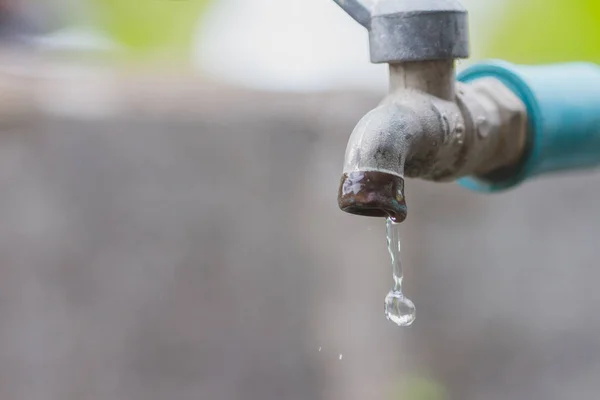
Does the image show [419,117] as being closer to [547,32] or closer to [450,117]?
[450,117]

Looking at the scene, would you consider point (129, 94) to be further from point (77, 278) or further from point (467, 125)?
point (467, 125)

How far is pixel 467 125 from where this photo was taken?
1.91 ft

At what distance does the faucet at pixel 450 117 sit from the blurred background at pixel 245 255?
79 centimetres

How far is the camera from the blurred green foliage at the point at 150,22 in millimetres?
1882

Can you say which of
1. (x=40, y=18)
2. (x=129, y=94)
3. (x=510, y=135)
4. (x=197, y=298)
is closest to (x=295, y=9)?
(x=40, y=18)

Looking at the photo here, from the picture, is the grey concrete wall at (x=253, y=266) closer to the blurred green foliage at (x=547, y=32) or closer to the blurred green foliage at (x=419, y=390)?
the blurred green foliage at (x=419, y=390)

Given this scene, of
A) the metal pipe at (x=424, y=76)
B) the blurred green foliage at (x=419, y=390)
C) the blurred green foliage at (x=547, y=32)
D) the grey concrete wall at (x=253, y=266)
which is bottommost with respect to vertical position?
the blurred green foliage at (x=419, y=390)

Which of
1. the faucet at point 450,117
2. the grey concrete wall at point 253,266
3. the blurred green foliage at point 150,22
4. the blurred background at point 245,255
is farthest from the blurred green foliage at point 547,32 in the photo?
the faucet at point 450,117

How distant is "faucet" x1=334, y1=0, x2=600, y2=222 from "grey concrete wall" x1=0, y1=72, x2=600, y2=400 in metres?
0.78

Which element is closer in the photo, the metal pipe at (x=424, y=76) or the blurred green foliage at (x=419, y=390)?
the metal pipe at (x=424, y=76)

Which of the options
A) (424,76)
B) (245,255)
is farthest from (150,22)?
(424,76)

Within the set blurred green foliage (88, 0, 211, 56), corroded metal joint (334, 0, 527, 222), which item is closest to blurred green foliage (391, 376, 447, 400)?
blurred green foliage (88, 0, 211, 56)

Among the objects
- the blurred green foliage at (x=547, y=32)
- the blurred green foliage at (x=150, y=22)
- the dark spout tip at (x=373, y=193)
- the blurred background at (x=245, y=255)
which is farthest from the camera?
the blurred green foliage at (x=150, y=22)

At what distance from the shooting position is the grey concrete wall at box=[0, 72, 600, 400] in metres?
1.36
